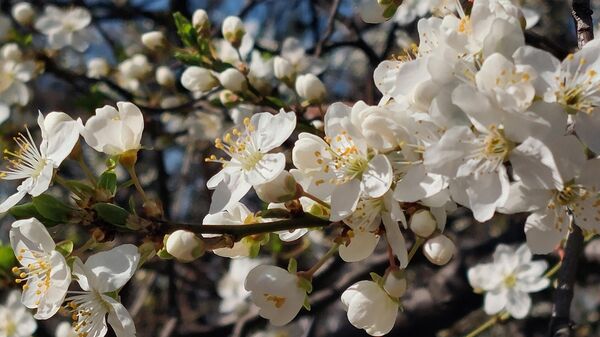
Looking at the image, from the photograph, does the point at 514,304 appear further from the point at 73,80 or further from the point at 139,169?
the point at 139,169

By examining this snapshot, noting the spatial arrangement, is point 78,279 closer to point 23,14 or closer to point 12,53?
point 12,53

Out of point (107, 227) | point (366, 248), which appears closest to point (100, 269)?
point (107, 227)

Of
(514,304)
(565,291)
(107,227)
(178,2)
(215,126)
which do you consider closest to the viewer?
(107,227)

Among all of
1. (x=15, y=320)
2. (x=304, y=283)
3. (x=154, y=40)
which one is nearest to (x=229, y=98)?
(x=154, y=40)

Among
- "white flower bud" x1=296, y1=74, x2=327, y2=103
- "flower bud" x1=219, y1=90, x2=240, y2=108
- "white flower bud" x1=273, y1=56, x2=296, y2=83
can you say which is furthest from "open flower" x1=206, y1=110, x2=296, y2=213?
"white flower bud" x1=273, y1=56, x2=296, y2=83

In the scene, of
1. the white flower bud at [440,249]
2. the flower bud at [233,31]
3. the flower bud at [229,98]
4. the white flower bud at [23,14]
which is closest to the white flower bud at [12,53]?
the white flower bud at [23,14]

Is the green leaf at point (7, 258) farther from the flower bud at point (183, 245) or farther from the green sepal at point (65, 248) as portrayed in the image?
the flower bud at point (183, 245)
